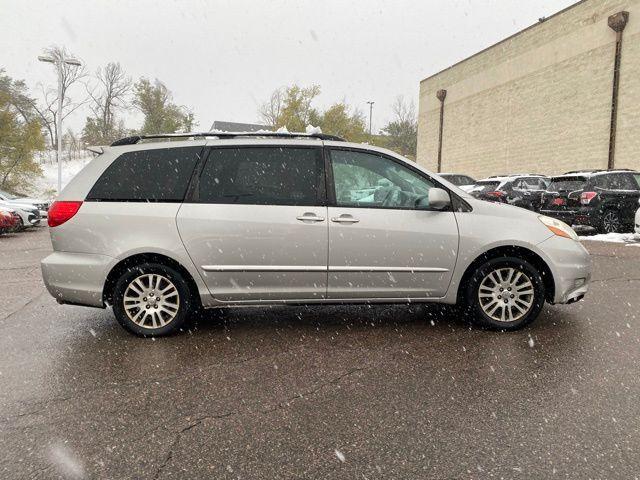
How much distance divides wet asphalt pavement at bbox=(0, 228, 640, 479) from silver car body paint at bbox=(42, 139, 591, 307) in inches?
16.7

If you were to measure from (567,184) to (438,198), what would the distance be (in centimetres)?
1068

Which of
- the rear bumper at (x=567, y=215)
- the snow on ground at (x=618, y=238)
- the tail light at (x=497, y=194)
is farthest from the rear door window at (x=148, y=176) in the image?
the tail light at (x=497, y=194)

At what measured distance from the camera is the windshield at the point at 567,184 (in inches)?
523

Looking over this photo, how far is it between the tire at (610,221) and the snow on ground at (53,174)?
1227 inches

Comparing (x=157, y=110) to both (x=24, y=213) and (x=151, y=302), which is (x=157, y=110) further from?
(x=151, y=302)

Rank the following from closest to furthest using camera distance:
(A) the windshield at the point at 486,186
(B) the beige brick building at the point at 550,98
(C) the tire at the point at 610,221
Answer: (C) the tire at the point at 610,221
(A) the windshield at the point at 486,186
(B) the beige brick building at the point at 550,98

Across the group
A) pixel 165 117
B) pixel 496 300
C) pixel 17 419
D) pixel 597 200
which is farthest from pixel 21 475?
pixel 165 117

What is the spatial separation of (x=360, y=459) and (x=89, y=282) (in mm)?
3014

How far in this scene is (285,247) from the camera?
14.6ft

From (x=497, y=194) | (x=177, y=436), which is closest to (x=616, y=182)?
(x=497, y=194)

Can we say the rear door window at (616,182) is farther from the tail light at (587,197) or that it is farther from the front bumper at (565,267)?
the front bumper at (565,267)

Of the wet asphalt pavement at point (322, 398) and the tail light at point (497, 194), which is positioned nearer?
the wet asphalt pavement at point (322, 398)

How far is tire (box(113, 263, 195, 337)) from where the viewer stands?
445 cm

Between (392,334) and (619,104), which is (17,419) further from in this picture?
(619,104)
